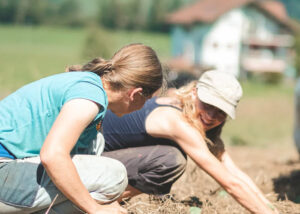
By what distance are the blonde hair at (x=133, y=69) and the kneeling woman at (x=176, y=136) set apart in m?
0.41

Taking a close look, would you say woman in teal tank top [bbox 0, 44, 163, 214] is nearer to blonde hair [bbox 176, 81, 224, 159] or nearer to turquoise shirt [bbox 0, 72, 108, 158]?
turquoise shirt [bbox 0, 72, 108, 158]

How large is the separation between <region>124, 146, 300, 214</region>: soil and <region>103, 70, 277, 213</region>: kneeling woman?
173 mm

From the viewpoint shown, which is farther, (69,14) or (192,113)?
(69,14)

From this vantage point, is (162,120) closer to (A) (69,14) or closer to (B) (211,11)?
(B) (211,11)

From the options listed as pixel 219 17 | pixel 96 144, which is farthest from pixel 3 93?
pixel 219 17

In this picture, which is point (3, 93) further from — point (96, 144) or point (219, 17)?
point (219, 17)

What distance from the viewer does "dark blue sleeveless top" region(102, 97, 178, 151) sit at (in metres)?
2.98

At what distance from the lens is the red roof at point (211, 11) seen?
3434 centimetres

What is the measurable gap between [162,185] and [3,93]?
450 cm

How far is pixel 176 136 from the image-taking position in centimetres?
276

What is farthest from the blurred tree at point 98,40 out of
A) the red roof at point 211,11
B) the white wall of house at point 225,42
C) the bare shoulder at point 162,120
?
the bare shoulder at point 162,120

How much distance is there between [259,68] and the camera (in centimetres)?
3538

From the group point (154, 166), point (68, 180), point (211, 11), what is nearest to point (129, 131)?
point (154, 166)

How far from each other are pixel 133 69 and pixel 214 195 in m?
1.57
